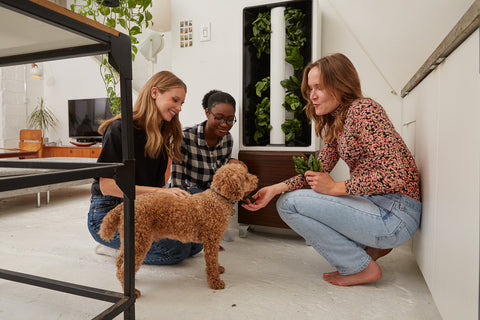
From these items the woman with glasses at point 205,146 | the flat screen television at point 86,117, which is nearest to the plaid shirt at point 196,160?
the woman with glasses at point 205,146

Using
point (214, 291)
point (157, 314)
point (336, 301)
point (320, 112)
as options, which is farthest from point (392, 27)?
point (157, 314)

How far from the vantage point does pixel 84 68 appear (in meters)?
6.06

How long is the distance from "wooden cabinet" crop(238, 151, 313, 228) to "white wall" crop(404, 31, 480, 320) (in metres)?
0.97

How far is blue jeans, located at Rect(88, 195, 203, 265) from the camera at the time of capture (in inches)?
67.3

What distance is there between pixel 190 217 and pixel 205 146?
858 millimetres

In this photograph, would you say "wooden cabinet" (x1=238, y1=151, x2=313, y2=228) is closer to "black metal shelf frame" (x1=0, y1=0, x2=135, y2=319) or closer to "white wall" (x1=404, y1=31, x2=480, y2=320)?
"white wall" (x1=404, y1=31, x2=480, y2=320)

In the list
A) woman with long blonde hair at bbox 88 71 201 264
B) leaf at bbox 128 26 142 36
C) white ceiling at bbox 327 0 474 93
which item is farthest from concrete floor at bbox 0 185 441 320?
leaf at bbox 128 26 142 36

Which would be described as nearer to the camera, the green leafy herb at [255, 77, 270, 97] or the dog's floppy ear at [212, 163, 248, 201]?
the dog's floppy ear at [212, 163, 248, 201]

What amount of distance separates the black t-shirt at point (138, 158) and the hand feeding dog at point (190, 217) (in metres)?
0.25

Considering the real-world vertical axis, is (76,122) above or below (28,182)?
above

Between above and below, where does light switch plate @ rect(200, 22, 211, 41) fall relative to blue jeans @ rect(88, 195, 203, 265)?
above

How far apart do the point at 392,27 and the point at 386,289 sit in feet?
5.86

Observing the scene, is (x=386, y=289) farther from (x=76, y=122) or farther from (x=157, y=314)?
(x=76, y=122)

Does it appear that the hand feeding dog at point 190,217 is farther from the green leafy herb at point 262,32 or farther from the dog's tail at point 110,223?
the green leafy herb at point 262,32
